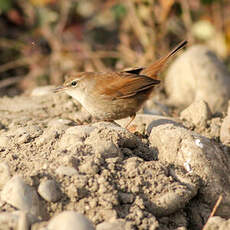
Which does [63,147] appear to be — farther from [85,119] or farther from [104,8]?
[104,8]

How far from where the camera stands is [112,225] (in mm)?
2979

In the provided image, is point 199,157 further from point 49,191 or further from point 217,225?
point 49,191

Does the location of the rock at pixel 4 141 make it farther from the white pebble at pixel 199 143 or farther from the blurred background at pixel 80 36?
the blurred background at pixel 80 36

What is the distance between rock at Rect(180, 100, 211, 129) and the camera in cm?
504

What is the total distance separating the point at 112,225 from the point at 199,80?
3844mm

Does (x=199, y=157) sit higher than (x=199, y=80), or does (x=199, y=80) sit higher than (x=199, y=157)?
(x=199, y=80)

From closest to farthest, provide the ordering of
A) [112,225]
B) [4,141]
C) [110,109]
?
[112,225], [4,141], [110,109]

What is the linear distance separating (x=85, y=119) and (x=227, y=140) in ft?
5.60

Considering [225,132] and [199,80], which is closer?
[225,132]

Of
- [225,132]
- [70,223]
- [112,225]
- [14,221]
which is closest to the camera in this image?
[70,223]

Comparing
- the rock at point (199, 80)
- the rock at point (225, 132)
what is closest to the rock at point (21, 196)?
the rock at point (225, 132)

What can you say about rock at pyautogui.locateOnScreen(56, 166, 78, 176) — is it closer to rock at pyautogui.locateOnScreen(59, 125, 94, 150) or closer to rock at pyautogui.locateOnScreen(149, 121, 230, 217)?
rock at pyautogui.locateOnScreen(59, 125, 94, 150)

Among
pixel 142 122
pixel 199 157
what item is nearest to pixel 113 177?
pixel 199 157

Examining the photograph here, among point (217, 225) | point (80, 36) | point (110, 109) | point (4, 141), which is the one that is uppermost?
point (80, 36)
